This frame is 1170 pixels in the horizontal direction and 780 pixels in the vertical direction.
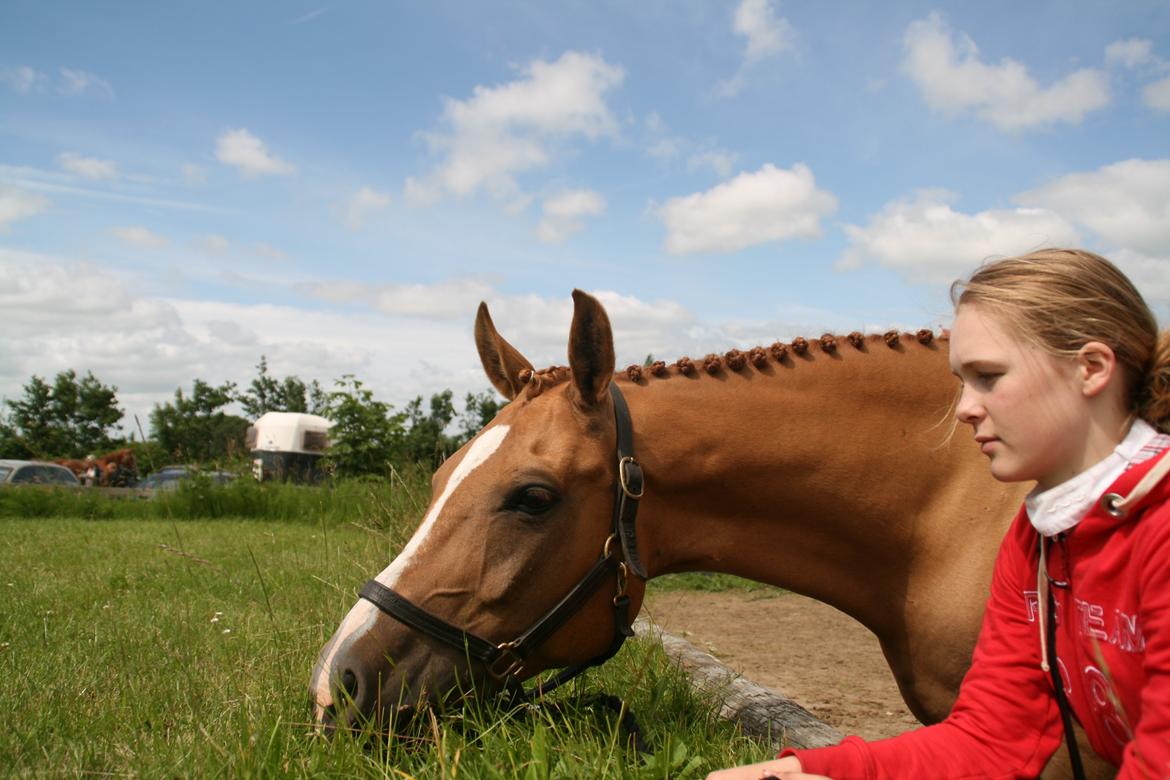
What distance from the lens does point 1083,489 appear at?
1500mm

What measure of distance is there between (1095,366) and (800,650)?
17.3ft

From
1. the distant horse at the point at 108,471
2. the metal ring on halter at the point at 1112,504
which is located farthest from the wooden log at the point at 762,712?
the distant horse at the point at 108,471

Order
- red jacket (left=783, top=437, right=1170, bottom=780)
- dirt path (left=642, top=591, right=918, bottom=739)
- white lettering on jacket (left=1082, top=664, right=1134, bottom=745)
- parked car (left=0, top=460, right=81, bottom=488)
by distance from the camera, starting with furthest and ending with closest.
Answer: parked car (left=0, top=460, right=81, bottom=488) < dirt path (left=642, top=591, right=918, bottom=739) < white lettering on jacket (left=1082, top=664, right=1134, bottom=745) < red jacket (left=783, top=437, right=1170, bottom=780)

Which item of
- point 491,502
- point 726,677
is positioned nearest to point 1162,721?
point 491,502

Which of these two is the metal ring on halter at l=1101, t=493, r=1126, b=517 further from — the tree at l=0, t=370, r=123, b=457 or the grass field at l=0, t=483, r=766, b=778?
the tree at l=0, t=370, r=123, b=457

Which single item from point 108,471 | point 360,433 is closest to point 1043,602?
point 360,433

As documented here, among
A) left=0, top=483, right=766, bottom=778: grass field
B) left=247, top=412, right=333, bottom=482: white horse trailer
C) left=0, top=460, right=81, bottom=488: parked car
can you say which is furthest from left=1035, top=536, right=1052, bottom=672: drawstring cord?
left=247, top=412, right=333, bottom=482: white horse trailer

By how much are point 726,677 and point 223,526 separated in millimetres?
10473

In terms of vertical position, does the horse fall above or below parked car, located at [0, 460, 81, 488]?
above

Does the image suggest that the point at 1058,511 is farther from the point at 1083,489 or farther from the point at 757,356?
the point at 757,356

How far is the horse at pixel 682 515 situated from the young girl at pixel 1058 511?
2.32 feet

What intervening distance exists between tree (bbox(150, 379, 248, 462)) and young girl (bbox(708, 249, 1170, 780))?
4114cm

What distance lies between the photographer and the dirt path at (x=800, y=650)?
15.3 feet

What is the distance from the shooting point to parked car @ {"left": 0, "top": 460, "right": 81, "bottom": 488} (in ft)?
60.4
